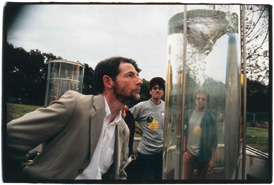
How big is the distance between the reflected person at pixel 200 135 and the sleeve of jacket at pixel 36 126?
0.92 m

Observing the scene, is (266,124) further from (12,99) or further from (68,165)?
(12,99)

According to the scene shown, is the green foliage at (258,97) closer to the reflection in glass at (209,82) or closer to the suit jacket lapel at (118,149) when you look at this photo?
the reflection in glass at (209,82)

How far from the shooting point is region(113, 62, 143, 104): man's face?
151cm

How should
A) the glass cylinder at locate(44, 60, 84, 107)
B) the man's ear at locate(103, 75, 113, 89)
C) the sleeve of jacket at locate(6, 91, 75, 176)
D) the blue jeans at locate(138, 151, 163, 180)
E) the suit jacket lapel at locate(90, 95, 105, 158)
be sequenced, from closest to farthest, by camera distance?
the sleeve of jacket at locate(6, 91, 75, 176), the suit jacket lapel at locate(90, 95, 105, 158), the man's ear at locate(103, 75, 113, 89), the glass cylinder at locate(44, 60, 84, 107), the blue jeans at locate(138, 151, 163, 180)

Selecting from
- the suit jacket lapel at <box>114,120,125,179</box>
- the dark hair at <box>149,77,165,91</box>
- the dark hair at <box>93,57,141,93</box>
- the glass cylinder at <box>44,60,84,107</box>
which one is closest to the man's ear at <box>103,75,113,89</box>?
the dark hair at <box>93,57,141,93</box>

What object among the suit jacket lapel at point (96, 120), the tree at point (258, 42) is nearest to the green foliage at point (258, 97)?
the tree at point (258, 42)

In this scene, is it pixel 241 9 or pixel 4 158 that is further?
pixel 241 9

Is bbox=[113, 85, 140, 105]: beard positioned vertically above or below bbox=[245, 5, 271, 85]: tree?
below

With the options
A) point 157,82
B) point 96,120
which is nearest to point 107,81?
point 96,120

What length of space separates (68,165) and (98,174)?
0.26m

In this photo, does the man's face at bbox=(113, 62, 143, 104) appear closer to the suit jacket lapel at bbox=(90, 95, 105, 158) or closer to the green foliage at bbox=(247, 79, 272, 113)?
the suit jacket lapel at bbox=(90, 95, 105, 158)

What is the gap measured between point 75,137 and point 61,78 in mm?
1054

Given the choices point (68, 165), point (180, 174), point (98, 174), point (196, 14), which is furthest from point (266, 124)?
point (68, 165)

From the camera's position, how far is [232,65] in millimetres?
1374
